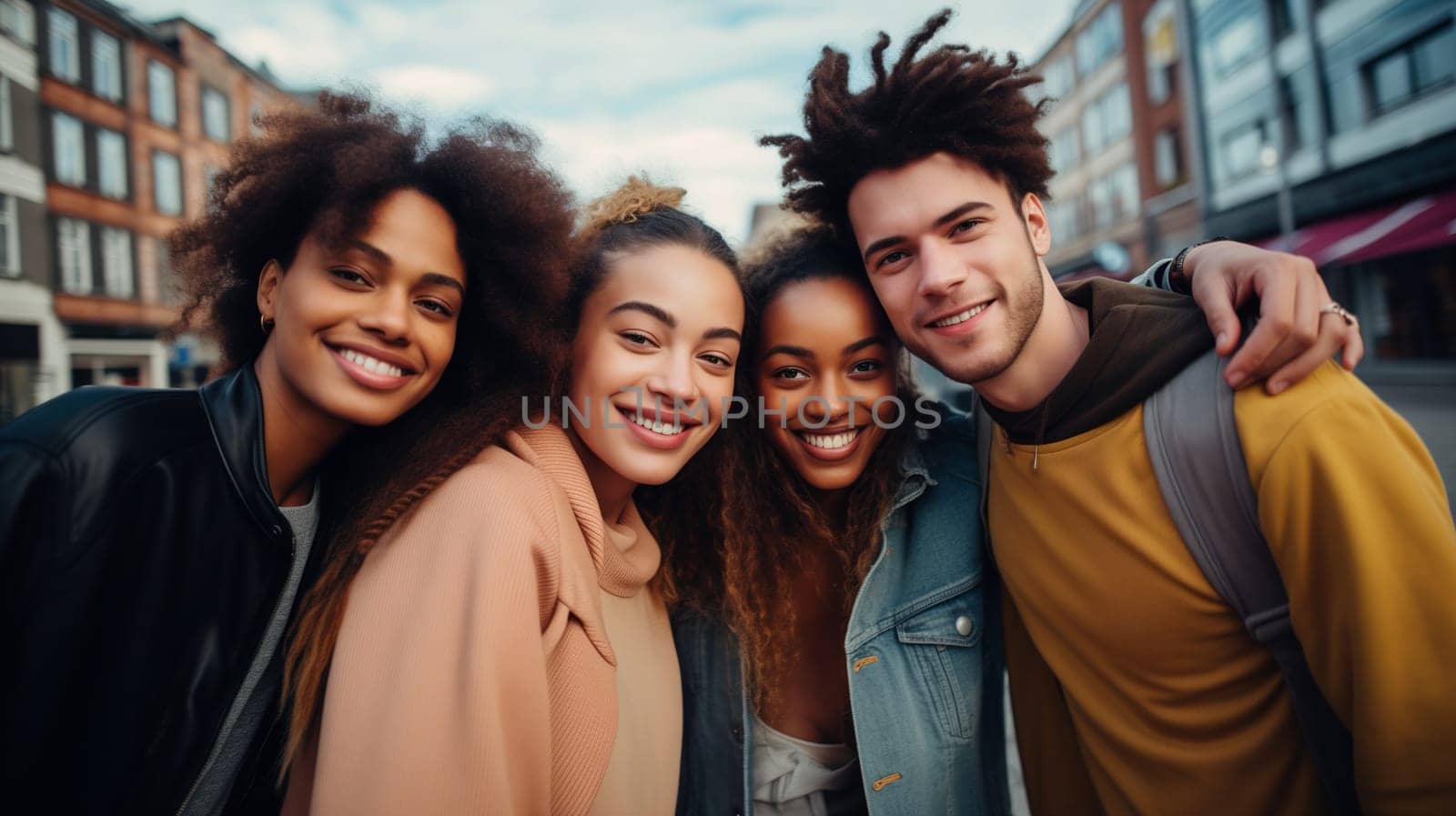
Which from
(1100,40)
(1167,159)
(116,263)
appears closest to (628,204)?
(116,263)

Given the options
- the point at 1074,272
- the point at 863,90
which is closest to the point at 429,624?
the point at 863,90

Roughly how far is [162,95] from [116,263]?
239 inches

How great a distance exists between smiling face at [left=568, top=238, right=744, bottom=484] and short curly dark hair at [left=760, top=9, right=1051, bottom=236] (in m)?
0.65

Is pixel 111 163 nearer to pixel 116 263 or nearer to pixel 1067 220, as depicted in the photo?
pixel 116 263

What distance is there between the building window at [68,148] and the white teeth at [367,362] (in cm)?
2513

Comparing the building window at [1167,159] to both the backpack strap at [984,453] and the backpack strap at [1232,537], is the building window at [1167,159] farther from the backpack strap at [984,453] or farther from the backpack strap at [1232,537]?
the backpack strap at [1232,537]

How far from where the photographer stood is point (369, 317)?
1884 millimetres

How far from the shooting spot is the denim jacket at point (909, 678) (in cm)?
230

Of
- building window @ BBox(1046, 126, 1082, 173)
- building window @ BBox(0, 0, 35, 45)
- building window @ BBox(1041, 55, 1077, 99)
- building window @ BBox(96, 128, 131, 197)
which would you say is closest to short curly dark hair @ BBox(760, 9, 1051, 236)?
building window @ BBox(0, 0, 35, 45)

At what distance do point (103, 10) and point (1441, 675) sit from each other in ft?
A: 98.8

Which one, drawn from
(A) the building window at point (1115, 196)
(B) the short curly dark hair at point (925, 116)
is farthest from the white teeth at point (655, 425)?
(A) the building window at point (1115, 196)

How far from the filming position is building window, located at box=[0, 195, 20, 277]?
1725cm

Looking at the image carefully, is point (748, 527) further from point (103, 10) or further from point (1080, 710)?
point (103, 10)

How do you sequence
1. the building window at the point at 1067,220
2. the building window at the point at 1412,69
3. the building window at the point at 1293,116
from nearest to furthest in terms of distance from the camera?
the building window at the point at 1412,69 < the building window at the point at 1293,116 < the building window at the point at 1067,220
